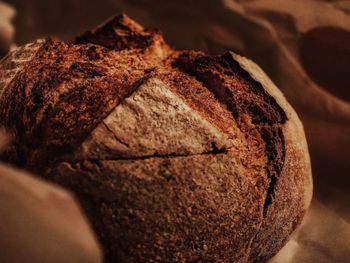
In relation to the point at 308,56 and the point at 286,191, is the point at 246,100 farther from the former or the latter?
the point at 308,56

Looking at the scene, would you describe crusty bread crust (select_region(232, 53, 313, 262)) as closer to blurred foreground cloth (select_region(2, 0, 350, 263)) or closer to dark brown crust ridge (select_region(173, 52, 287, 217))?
dark brown crust ridge (select_region(173, 52, 287, 217))

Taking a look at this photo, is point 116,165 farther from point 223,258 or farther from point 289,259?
point 289,259

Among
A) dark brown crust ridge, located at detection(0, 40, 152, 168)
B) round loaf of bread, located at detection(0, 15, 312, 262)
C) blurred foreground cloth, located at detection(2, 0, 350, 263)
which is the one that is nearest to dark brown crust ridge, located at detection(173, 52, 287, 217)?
round loaf of bread, located at detection(0, 15, 312, 262)

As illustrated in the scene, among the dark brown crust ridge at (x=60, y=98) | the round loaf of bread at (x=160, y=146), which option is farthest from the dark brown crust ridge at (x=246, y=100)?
the dark brown crust ridge at (x=60, y=98)

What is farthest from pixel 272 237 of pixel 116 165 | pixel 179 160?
pixel 116 165

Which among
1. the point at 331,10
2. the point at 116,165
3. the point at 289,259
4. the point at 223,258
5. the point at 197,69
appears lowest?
the point at 289,259

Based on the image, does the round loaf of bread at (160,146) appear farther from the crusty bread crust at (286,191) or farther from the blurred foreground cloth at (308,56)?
the blurred foreground cloth at (308,56)

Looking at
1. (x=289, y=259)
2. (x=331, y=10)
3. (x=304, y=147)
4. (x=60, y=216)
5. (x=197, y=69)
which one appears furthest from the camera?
(x=331, y=10)
